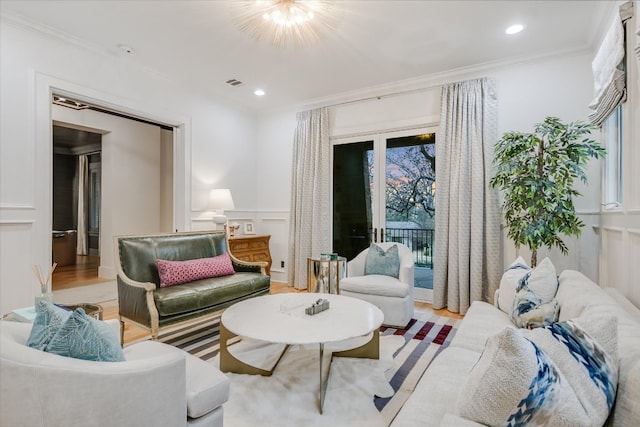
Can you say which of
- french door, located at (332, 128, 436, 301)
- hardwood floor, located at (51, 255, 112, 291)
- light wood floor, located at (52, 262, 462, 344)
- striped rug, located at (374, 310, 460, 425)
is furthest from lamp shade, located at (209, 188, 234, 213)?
striped rug, located at (374, 310, 460, 425)

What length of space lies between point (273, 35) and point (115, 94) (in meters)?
1.94

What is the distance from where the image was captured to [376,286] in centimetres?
328

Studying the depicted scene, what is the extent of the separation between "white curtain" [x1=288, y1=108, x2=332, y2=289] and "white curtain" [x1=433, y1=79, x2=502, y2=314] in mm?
1597

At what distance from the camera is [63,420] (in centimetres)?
102

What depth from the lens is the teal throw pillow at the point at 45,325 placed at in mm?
1140

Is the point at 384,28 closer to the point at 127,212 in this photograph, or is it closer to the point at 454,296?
the point at 454,296

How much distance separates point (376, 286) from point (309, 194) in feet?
6.69

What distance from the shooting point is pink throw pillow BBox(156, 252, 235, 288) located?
116 inches

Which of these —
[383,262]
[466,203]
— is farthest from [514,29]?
[383,262]

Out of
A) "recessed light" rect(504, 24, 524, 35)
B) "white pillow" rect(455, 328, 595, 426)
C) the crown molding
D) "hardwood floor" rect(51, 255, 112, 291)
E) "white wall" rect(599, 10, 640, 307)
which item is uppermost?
"recessed light" rect(504, 24, 524, 35)

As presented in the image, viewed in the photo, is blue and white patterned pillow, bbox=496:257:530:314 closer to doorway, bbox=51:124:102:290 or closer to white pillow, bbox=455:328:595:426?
white pillow, bbox=455:328:595:426

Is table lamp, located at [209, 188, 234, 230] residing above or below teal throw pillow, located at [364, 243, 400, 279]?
above

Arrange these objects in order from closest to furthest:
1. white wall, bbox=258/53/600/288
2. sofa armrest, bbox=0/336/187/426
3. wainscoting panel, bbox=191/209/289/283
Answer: sofa armrest, bbox=0/336/187/426 → white wall, bbox=258/53/600/288 → wainscoting panel, bbox=191/209/289/283

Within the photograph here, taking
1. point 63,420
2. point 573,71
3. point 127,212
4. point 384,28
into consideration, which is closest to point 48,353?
point 63,420
